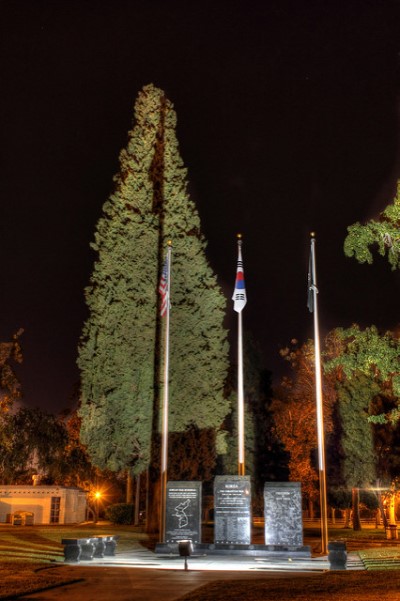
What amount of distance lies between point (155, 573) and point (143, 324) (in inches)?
638

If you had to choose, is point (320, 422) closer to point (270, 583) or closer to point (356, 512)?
point (270, 583)

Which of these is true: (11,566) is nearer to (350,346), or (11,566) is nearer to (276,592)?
(276,592)

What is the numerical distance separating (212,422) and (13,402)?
8.53 meters

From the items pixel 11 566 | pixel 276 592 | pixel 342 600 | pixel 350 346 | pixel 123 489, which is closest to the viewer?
pixel 342 600

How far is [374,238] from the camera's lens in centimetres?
1694

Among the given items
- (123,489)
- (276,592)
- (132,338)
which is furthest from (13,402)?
(123,489)

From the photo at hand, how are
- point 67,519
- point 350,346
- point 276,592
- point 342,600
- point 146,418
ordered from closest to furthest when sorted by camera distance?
point 342,600, point 276,592, point 350,346, point 146,418, point 67,519

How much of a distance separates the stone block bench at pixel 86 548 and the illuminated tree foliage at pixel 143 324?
10.3 m

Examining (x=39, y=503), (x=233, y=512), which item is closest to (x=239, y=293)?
(x=233, y=512)

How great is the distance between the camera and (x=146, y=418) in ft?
94.3

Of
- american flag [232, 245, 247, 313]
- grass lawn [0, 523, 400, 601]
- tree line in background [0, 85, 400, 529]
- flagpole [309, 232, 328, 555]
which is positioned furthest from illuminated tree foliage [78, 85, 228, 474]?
grass lawn [0, 523, 400, 601]

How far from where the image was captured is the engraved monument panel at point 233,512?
64.3ft

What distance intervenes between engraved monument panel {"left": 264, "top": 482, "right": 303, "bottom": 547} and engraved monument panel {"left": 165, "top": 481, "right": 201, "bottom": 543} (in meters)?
2.08

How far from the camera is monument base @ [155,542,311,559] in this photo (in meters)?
18.7
